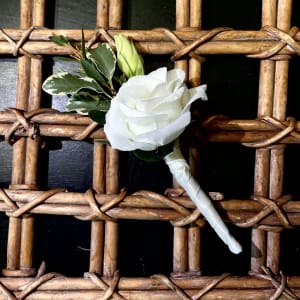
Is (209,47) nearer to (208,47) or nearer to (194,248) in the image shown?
(208,47)

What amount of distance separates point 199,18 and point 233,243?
38 cm

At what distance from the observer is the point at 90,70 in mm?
621

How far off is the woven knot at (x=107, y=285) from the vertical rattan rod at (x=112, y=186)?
17mm

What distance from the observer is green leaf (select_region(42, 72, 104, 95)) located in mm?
633

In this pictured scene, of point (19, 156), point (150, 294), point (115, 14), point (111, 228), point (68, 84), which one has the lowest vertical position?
point (150, 294)

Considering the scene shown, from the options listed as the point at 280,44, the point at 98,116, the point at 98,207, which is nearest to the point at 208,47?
the point at 280,44

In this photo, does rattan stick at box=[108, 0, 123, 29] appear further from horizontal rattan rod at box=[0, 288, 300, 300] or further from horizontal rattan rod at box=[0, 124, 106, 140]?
horizontal rattan rod at box=[0, 288, 300, 300]

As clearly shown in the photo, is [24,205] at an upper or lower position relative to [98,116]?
lower

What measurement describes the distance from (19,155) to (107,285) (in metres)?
0.27

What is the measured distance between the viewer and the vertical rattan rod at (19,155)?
27.3 inches

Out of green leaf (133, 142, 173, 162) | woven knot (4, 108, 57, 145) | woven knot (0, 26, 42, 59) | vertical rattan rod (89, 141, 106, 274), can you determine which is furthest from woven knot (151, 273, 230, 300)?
woven knot (0, 26, 42, 59)

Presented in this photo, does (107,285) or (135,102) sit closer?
(135,102)

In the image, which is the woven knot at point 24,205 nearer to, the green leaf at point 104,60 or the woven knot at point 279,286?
the green leaf at point 104,60

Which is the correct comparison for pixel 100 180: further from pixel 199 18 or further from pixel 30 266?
pixel 199 18
